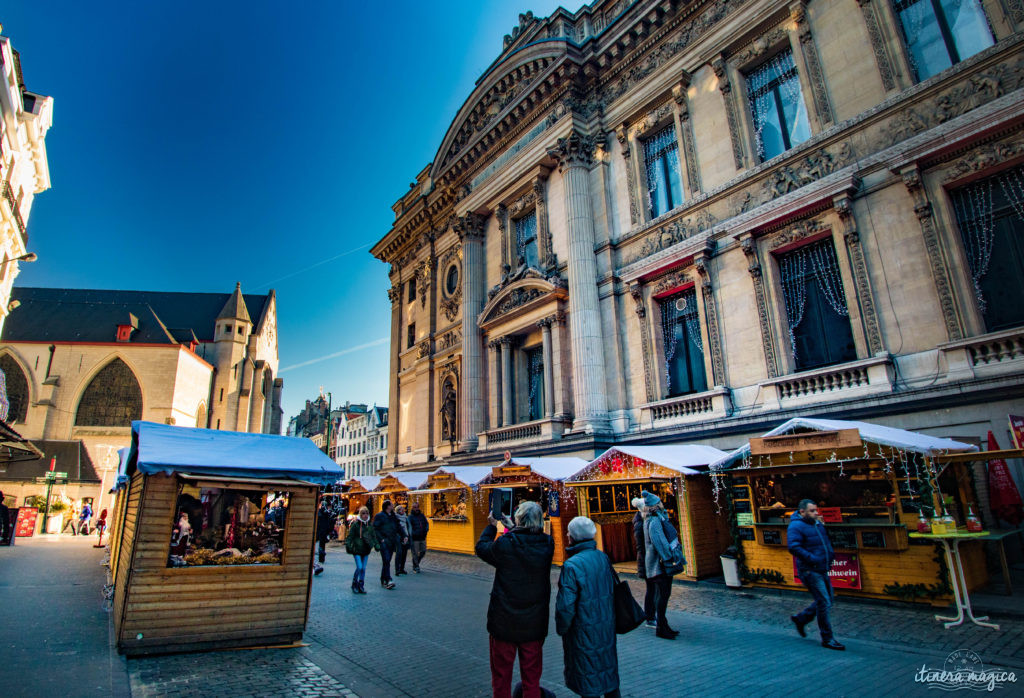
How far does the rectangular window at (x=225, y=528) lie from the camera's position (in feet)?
23.6

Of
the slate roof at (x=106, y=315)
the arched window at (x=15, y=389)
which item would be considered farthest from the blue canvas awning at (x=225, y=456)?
the arched window at (x=15, y=389)

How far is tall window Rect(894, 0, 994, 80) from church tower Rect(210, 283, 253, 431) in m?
59.2

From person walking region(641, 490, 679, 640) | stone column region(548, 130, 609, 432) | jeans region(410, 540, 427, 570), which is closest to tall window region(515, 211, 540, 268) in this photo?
stone column region(548, 130, 609, 432)

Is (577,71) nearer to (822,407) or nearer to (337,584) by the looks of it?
(822,407)

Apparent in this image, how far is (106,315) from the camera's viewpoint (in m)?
54.4

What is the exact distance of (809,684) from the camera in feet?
18.0

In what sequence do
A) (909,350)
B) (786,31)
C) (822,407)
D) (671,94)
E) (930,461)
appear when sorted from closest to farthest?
(930,461)
(909,350)
(822,407)
(786,31)
(671,94)

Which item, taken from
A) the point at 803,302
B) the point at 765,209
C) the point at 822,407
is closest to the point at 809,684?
the point at 822,407

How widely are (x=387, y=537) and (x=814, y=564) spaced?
369 inches

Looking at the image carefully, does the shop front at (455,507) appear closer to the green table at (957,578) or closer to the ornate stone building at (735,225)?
the ornate stone building at (735,225)

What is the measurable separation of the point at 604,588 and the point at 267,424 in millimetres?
67709

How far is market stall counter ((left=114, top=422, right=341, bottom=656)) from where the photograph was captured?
6742mm

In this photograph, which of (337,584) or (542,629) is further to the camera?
(337,584)

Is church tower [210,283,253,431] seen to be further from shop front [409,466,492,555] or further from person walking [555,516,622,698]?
person walking [555,516,622,698]
